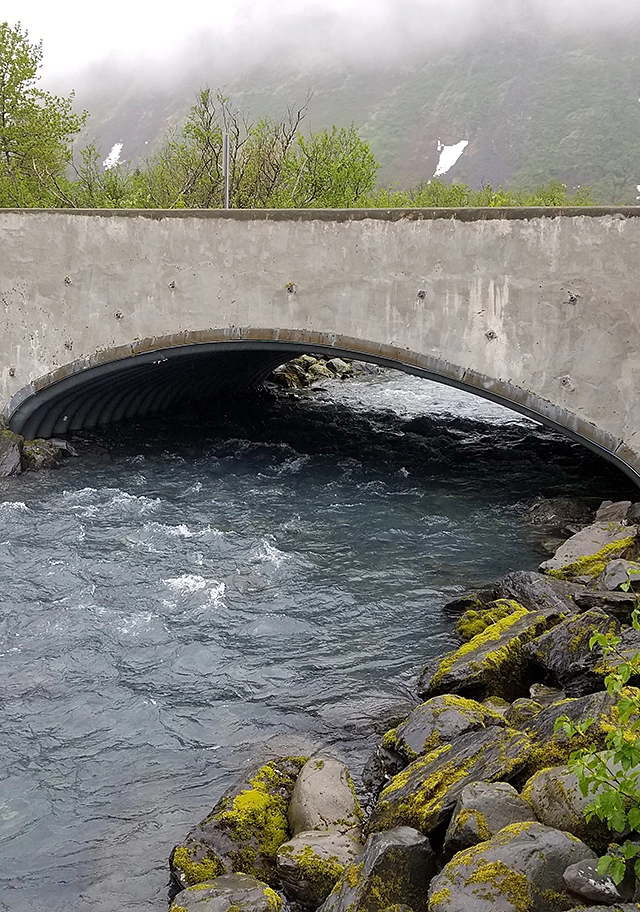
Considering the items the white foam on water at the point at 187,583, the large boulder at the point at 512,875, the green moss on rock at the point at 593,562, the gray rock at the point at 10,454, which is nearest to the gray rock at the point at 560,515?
the green moss on rock at the point at 593,562

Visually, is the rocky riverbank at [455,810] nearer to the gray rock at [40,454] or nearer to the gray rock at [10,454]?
the gray rock at [10,454]

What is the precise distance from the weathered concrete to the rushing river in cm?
312

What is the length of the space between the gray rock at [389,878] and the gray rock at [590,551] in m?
7.72

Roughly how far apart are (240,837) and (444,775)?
85.4 inches

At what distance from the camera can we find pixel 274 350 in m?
18.9

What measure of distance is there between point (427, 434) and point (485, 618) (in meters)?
13.4

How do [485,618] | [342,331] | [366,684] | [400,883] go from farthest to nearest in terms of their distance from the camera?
[342,331], [485,618], [366,684], [400,883]

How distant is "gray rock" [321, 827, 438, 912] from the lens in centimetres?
668

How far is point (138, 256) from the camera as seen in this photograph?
746 inches

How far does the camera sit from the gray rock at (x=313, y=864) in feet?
25.0

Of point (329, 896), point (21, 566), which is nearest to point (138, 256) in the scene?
point (21, 566)

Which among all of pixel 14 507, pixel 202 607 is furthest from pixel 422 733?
pixel 14 507

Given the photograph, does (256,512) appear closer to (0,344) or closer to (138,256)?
(138,256)

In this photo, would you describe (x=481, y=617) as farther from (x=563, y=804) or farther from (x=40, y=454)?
(x=40, y=454)
